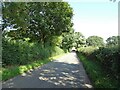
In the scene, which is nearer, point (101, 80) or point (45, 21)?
point (101, 80)

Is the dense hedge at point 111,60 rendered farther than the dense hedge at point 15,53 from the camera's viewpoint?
No

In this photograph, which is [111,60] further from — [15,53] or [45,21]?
[45,21]

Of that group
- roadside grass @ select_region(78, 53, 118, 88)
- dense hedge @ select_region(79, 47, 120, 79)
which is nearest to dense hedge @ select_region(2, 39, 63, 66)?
roadside grass @ select_region(78, 53, 118, 88)

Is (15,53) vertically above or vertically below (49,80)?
above

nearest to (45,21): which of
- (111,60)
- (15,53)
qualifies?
(15,53)

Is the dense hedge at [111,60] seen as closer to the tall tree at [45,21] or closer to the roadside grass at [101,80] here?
the roadside grass at [101,80]

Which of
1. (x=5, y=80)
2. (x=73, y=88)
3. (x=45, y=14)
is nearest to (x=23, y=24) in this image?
(x=5, y=80)

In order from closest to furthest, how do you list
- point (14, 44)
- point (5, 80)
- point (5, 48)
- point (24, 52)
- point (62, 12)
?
1. point (5, 80)
2. point (5, 48)
3. point (14, 44)
4. point (24, 52)
5. point (62, 12)

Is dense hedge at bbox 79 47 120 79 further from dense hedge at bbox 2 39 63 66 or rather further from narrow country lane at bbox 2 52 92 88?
dense hedge at bbox 2 39 63 66

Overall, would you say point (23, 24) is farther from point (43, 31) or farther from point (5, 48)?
point (43, 31)

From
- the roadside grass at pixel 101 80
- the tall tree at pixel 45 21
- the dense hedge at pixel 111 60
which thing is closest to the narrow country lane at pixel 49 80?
the roadside grass at pixel 101 80

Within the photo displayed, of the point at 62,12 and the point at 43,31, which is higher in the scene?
the point at 62,12

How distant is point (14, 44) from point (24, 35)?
2187cm

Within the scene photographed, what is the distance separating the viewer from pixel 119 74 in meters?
10.8
